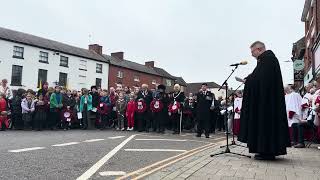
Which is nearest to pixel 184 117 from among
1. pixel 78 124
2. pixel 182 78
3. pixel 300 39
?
pixel 78 124

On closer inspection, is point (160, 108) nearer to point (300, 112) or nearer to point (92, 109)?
point (92, 109)

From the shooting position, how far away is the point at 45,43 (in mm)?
49750

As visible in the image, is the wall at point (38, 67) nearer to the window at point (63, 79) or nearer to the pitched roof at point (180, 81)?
the window at point (63, 79)

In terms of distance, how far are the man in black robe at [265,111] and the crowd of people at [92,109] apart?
8.61 meters

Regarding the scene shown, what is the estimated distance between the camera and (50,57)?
48875mm

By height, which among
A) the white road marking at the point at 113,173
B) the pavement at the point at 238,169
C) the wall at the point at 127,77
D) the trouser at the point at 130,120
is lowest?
the white road marking at the point at 113,173

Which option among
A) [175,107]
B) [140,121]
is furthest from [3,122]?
[175,107]

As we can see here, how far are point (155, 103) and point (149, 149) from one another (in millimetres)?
7676

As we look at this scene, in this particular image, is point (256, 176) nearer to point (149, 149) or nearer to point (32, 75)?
point (149, 149)

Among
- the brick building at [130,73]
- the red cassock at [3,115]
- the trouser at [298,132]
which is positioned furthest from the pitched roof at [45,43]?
the trouser at [298,132]

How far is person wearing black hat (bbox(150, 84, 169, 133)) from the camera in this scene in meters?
17.3

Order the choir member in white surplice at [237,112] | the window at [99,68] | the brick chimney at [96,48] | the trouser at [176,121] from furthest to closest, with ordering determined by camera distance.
→ the brick chimney at [96,48] → the window at [99,68] → the trouser at [176,121] → the choir member in white surplice at [237,112]

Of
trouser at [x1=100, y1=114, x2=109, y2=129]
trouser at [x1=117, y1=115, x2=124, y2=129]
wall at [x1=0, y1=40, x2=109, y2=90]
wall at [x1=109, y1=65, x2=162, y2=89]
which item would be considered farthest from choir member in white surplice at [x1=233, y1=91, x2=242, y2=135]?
wall at [x1=109, y1=65, x2=162, y2=89]

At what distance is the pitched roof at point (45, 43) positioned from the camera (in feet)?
146
